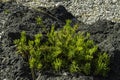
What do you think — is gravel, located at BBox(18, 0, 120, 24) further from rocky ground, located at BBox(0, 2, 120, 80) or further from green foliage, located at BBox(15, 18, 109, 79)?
green foliage, located at BBox(15, 18, 109, 79)

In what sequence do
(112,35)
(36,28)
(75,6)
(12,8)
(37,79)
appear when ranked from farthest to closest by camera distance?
(75,6) < (12,8) < (36,28) < (112,35) < (37,79)

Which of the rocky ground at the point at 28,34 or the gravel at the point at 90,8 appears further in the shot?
the gravel at the point at 90,8

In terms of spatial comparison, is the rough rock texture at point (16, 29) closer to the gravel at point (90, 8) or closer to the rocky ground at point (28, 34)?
the rocky ground at point (28, 34)

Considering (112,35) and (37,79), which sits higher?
(112,35)

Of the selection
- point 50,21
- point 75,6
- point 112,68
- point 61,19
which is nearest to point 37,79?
point 112,68

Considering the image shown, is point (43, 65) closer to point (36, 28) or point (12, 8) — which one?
point (36, 28)

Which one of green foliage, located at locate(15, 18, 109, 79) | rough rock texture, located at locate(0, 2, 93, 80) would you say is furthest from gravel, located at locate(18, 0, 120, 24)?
green foliage, located at locate(15, 18, 109, 79)

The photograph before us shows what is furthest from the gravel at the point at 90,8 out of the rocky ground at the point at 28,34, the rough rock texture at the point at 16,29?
the rocky ground at the point at 28,34
